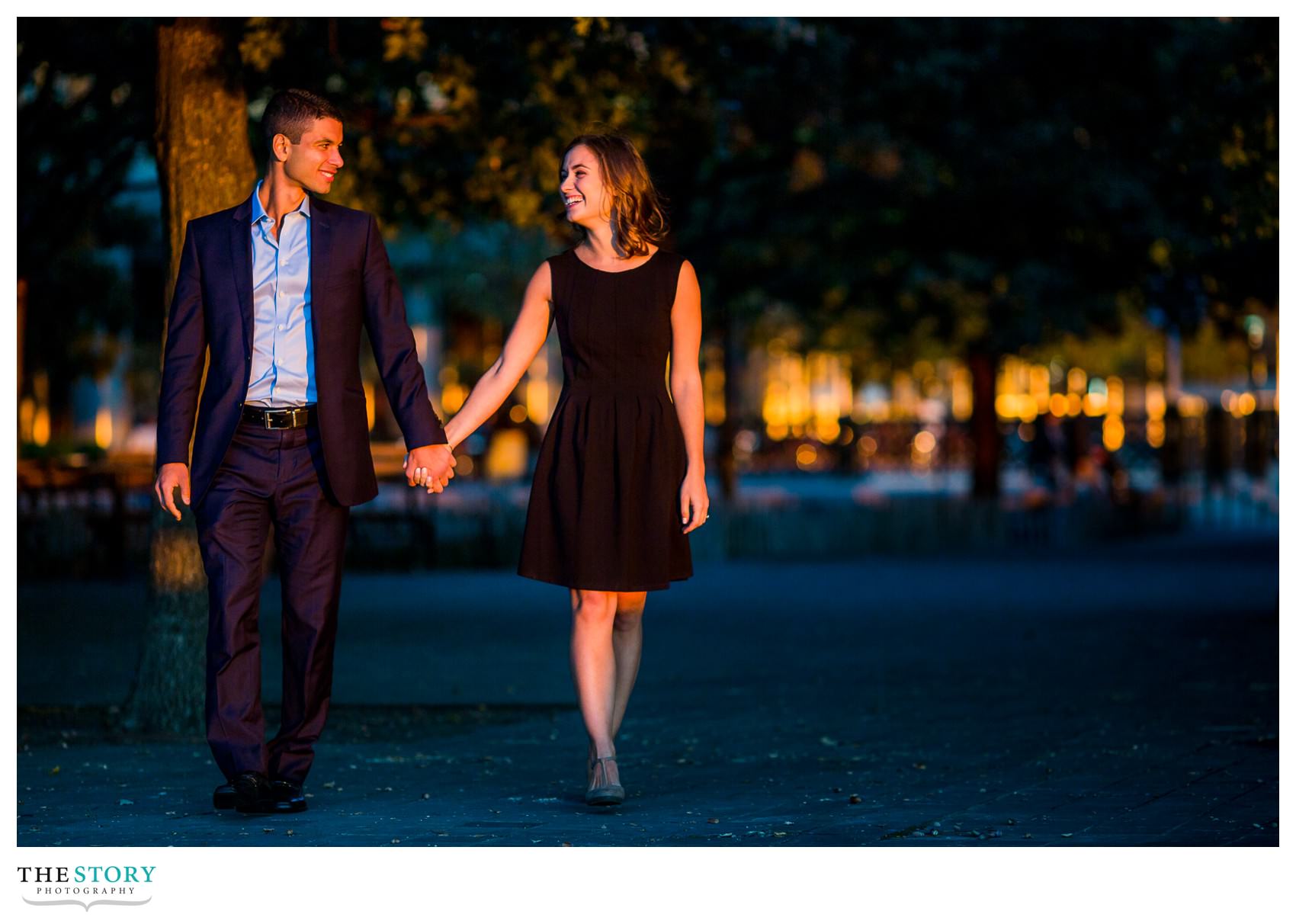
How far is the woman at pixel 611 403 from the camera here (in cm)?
653

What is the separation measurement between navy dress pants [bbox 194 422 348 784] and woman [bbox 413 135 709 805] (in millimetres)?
465

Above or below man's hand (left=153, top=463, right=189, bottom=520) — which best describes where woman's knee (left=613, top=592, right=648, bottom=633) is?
below

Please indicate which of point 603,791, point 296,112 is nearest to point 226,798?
point 603,791

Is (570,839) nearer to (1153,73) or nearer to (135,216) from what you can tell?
(1153,73)

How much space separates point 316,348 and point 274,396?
19 centimetres

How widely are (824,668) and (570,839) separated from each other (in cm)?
525

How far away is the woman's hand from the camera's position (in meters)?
6.53

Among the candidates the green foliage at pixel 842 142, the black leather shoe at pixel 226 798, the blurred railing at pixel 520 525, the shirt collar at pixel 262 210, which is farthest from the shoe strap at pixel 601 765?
the blurred railing at pixel 520 525

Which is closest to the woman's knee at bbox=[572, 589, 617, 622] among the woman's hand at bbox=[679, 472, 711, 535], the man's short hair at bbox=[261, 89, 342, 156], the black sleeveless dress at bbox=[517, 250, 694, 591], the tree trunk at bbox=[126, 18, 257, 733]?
the black sleeveless dress at bbox=[517, 250, 694, 591]

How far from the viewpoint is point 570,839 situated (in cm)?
602

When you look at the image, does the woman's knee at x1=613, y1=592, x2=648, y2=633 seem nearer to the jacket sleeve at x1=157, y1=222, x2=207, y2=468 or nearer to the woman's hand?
the woman's hand

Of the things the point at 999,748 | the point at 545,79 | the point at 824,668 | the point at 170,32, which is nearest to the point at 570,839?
the point at 999,748

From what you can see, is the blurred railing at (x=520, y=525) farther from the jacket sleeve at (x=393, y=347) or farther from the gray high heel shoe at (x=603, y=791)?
the gray high heel shoe at (x=603, y=791)

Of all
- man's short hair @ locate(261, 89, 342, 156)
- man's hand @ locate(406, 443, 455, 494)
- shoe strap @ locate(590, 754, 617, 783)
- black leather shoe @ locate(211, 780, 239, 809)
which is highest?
man's short hair @ locate(261, 89, 342, 156)
